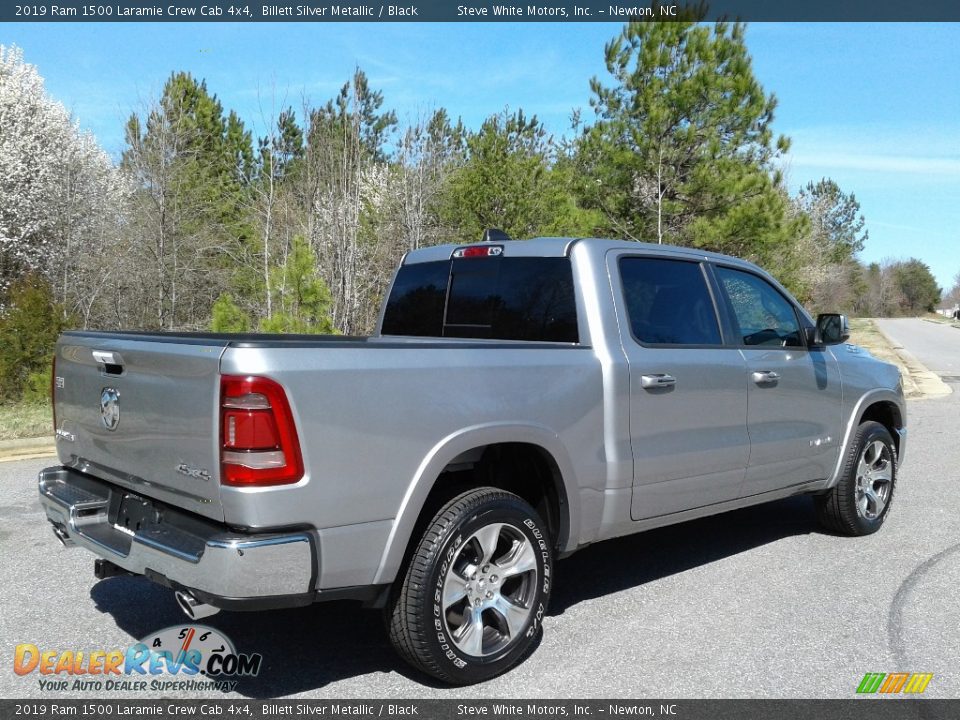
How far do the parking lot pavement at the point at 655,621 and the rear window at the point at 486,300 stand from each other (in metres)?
1.53

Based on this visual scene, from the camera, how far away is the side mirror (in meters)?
5.48

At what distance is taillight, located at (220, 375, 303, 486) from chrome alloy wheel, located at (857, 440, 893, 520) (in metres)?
4.43

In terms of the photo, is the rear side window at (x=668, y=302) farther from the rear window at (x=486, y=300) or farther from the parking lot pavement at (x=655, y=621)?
the parking lot pavement at (x=655, y=621)

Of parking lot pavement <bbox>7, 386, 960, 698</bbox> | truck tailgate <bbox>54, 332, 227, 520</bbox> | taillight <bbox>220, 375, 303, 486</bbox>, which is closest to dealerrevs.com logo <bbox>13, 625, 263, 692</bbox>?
parking lot pavement <bbox>7, 386, 960, 698</bbox>

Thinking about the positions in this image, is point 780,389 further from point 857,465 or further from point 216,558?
point 216,558

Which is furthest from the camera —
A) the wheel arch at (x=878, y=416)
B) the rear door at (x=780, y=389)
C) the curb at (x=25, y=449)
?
the curb at (x=25, y=449)

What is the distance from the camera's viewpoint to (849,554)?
565 centimetres

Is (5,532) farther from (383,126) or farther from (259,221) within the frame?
(383,126)

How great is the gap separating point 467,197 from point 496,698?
19000 millimetres

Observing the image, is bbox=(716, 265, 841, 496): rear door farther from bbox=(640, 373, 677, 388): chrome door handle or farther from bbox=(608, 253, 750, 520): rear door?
bbox=(640, 373, 677, 388): chrome door handle

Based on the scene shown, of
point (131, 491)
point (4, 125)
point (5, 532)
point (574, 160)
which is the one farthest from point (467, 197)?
point (131, 491)

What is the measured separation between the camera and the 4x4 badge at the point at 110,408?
3.63m

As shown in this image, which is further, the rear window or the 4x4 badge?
the rear window

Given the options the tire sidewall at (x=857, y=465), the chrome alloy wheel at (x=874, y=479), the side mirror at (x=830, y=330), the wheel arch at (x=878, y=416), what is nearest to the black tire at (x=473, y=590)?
the side mirror at (x=830, y=330)
